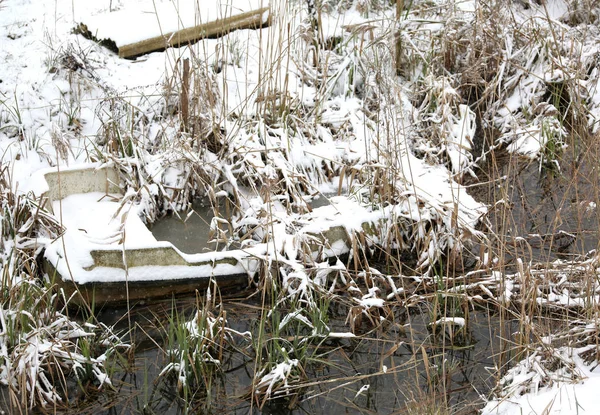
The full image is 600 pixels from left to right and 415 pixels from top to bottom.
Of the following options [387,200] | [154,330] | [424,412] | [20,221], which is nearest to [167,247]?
[154,330]

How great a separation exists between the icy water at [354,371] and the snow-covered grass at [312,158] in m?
0.06

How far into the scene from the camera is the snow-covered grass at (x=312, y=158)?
11.7 ft

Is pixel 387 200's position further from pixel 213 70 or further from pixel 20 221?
pixel 20 221

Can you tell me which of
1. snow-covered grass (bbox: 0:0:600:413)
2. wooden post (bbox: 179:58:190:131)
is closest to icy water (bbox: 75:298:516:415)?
snow-covered grass (bbox: 0:0:600:413)

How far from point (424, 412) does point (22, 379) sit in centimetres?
167

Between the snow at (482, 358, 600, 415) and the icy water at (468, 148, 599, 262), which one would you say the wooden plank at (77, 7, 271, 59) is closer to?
the icy water at (468, 148, 599, 262)

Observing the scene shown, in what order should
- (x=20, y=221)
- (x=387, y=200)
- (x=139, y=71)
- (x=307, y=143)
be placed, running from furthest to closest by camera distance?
(x=139, y=71) < (x=307, y=143) < (x=387, y=200) < (x=20, y=221)

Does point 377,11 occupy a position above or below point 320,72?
above

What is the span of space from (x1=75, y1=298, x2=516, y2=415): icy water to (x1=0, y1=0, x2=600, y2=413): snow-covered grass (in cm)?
6

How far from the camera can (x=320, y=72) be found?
19.7ft

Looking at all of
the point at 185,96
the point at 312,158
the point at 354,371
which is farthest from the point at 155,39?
the point at 354,371

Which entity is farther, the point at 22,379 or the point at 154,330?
the point at 154,330

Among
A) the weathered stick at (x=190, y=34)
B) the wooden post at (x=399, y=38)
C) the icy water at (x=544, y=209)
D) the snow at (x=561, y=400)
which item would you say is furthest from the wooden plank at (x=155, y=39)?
the snow at (x=561, y=400)

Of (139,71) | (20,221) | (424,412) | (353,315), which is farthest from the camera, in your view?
(139,71)
